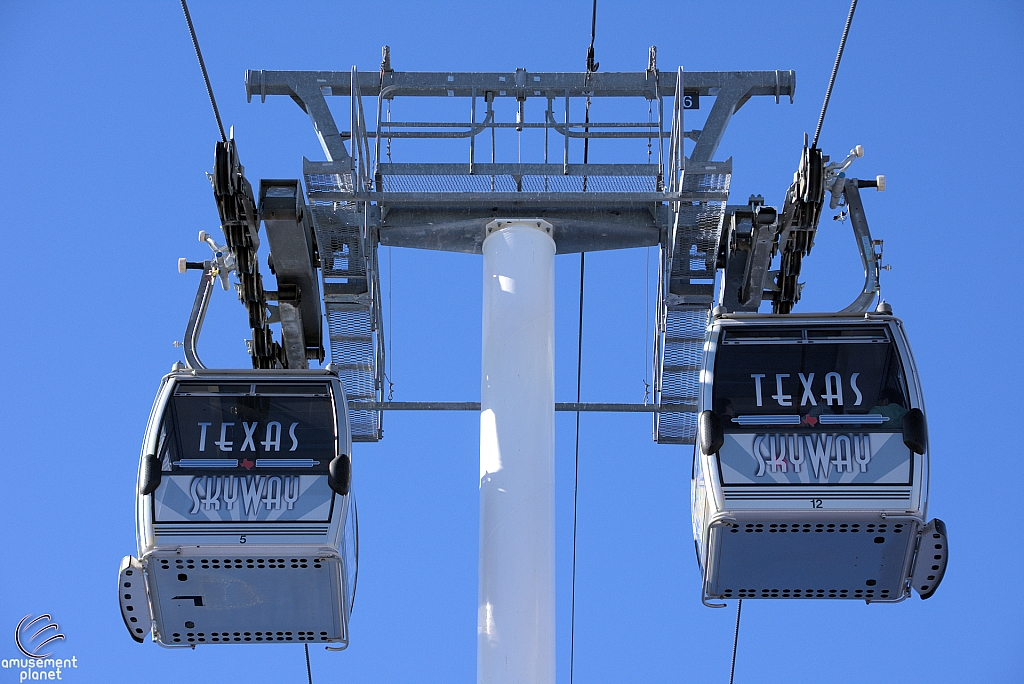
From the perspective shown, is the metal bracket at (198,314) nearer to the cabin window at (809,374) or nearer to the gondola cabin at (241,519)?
the gondola cabin at (241,519)

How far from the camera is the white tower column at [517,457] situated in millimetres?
13352

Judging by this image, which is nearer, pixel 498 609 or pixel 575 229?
pixel 498 609

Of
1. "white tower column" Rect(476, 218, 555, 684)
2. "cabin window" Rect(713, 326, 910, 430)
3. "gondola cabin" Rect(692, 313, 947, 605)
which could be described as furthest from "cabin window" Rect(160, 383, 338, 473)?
"cabin window" Rect(713, 326, 910, 430)

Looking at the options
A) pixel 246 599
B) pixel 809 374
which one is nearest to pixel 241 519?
pixel 246 599

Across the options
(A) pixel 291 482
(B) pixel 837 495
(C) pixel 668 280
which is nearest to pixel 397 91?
(C) pixel 668 280

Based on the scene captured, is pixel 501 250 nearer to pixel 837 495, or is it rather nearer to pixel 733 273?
pixel 733 273

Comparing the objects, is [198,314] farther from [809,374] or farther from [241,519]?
[809,374]

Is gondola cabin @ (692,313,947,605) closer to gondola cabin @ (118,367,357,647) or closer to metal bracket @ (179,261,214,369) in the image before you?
gondola cabin @ (118,367,357,647)

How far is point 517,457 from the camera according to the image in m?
14.0

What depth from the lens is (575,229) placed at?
15.4 meters

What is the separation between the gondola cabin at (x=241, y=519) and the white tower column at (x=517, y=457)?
1.15 meters

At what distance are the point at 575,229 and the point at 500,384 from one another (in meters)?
1.83

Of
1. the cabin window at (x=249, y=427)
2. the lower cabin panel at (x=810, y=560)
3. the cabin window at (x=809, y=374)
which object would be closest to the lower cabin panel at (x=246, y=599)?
the cabin window at (x=249, y=427)

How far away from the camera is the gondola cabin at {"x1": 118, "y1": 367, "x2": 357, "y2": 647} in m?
12.7
